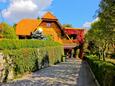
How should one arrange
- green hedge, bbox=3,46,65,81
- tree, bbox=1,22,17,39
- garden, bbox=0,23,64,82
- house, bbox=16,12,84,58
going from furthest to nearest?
house, bbox=16,12,84,58 < tree, bbox=1,22,17,39 < green hedge, bbox=3,46,65,81 < garden, bbox=0,23,64,82

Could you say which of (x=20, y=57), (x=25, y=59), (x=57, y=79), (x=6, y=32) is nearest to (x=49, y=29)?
(x=6, y=32)

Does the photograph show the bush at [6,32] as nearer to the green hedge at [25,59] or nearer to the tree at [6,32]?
the tree at [6,32]

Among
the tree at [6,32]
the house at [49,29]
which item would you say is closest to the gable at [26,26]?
the house at [49,29]

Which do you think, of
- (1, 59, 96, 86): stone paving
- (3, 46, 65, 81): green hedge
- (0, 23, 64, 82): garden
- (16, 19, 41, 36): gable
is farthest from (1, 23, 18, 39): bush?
(16, 19, 41, 36): gable

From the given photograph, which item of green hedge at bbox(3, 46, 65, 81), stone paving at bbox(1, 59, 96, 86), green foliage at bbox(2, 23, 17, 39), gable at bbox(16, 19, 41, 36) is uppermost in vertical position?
gable at bbox(16, 19, 41, 36)

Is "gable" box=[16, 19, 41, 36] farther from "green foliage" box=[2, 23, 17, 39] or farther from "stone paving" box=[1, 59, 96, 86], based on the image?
"stone paving" box=[1, 59, 96, 86]

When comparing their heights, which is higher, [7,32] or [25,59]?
[7,32]

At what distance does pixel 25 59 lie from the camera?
28891 millimetres

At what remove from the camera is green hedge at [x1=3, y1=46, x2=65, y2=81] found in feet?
79.8

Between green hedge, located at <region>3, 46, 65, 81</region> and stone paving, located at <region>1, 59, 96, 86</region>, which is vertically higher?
green hedge, located at <region>3, 46, 65, 81</region>

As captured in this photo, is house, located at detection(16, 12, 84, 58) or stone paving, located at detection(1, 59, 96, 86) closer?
stone paving, located at detection(1, 59, 96, 86)

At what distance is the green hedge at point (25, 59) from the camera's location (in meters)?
24.3

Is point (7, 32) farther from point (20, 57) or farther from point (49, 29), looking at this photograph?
point (49, 29)

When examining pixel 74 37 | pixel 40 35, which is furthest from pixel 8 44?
pixel 74 37
